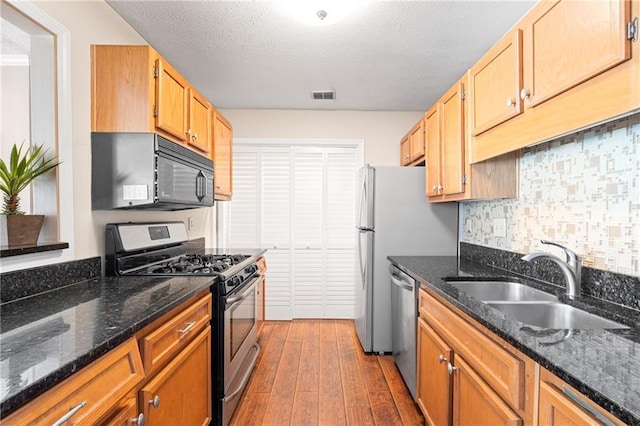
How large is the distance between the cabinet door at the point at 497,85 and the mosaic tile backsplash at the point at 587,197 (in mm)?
369

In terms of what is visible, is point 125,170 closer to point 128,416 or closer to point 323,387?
point 128,416

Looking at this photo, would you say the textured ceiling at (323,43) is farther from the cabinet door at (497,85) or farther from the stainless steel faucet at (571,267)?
the stainless steel faucet at (571,267)

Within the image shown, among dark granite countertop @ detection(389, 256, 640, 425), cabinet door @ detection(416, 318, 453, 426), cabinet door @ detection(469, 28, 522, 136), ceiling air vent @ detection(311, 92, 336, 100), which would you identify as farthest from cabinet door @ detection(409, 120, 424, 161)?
dark granite countertop @ detection(389, 256, 640, 425)

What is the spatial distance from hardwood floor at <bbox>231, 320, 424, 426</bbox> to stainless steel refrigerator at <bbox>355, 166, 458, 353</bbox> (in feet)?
1.08

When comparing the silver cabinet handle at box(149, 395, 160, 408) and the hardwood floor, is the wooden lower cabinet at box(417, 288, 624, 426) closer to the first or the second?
the hardwood floor

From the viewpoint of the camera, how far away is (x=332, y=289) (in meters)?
3.91

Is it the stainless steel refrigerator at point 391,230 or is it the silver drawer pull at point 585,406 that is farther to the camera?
the stainless steel refrigerator at point 391,230

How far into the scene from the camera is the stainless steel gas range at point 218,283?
182 cm

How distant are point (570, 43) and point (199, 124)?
2244 mm

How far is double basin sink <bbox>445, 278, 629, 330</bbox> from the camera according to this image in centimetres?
125

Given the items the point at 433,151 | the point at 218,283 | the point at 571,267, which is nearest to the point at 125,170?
the point at 218,283

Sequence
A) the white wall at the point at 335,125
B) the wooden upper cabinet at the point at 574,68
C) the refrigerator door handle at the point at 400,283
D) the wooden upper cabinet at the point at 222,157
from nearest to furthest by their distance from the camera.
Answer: the wooden upper cabinet at the point at 574,68 → the refrigerator door handle at the point at 400,283 → the wooden upper cabinet at the point at 222,157 → the white wall at the point at 335,125

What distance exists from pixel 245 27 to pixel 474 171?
1734 millimetres

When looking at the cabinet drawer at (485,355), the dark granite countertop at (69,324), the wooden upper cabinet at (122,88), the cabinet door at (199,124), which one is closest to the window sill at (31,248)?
the dark granite countertop at (69,324)
